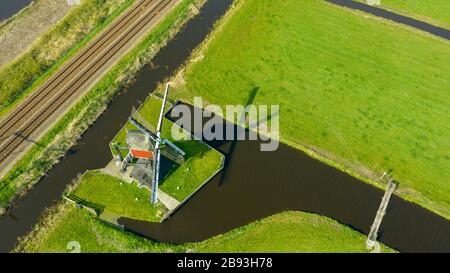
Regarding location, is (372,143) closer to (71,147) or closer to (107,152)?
(107,152)

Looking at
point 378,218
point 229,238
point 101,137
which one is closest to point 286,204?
point 229,238

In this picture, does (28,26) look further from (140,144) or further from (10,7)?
(140,144)

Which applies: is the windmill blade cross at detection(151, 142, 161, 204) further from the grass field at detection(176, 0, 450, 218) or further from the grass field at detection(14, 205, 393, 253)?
the grass field at detection(176, 0, 450, 218)

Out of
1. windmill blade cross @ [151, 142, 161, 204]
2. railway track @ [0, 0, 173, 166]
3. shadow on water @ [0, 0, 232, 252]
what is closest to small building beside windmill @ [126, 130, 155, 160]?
windmill blade cross @ [151, 142, 161, 204]

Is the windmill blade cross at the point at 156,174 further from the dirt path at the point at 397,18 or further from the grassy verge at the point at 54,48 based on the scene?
the dirt path at the point at 397,18

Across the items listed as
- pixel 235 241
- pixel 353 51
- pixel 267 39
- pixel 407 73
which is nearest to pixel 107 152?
pixel 235 241
